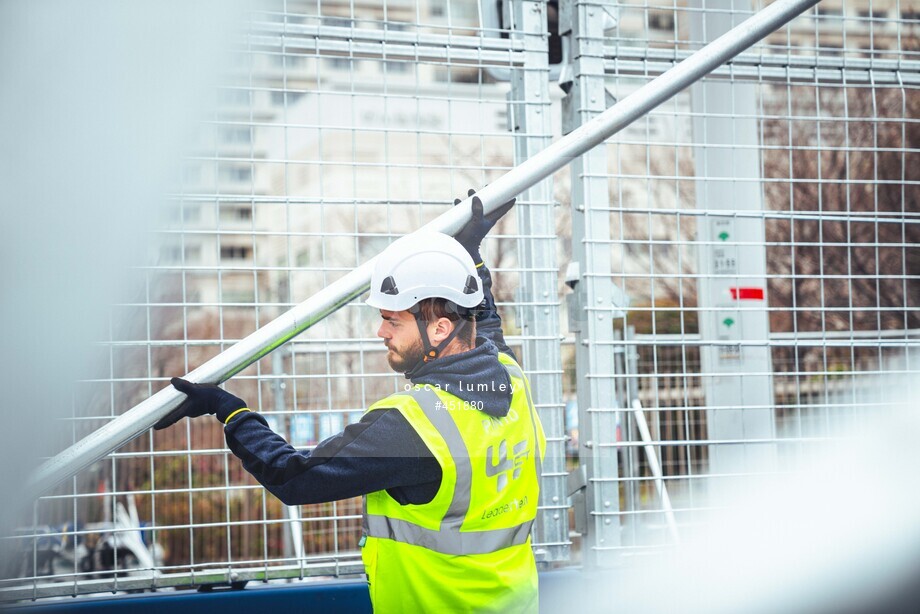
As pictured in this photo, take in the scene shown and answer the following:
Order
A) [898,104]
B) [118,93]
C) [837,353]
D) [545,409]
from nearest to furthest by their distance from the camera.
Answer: [118,93] < [545,409] < [898,104] < [837,353]

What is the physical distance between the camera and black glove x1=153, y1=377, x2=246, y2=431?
2.16 meters

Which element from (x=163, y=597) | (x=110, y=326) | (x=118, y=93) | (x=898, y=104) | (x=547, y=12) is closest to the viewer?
(x=118, y=93)

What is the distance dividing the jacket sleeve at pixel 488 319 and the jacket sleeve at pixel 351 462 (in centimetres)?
59

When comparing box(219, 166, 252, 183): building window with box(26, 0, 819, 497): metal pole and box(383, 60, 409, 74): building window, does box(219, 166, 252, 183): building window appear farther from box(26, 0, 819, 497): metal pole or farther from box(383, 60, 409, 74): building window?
box(26, 0, 819, 497): metal pole

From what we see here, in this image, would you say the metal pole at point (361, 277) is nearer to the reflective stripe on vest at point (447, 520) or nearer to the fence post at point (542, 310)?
the reflective stripe on vest at point (447, 520)

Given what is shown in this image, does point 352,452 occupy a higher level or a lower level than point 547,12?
lower

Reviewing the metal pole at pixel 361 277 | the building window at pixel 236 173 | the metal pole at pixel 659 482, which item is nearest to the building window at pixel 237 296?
the building window at pixel 236 173

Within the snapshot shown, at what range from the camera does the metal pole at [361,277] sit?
2.14 m

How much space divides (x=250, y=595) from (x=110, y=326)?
0.97m

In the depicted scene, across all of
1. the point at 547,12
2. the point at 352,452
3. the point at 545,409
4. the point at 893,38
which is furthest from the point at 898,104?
the point at 352,452

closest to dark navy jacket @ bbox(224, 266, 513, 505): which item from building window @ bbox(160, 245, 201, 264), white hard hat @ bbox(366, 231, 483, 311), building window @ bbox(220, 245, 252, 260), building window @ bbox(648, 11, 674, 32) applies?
white hard hat @ bbox(366, 231, 483, 311)

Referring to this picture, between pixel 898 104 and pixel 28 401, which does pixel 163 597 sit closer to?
pixel 28 401

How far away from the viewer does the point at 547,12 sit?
3.33m

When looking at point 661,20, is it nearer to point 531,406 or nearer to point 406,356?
point 531,406
